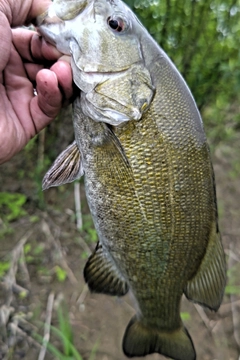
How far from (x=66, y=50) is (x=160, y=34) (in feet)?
3.82

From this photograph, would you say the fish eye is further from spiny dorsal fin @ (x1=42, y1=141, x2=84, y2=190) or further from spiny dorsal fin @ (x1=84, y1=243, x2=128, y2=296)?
spiny dorsal fin @ (x1=84, y1=243, x2=128, y2=296)

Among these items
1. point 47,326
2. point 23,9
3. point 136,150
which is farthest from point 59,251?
point 23,9

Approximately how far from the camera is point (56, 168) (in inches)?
45.4

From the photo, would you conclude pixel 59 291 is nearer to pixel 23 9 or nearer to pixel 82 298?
pixel 82 298

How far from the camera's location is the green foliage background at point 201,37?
6.46 feet

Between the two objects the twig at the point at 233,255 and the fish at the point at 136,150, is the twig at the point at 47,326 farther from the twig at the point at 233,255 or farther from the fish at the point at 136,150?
the twig at the point at 233,255

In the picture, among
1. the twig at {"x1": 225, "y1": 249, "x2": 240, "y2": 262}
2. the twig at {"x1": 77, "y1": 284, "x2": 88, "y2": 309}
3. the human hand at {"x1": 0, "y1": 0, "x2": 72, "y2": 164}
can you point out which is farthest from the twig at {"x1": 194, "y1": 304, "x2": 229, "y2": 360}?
the human hand at {"x1": 0, "y1": 0, "x2": 72, "y2": 164}

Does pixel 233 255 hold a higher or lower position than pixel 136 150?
lower

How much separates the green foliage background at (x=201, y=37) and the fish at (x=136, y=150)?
92 centimetres

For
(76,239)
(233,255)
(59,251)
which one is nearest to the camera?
(59,251)

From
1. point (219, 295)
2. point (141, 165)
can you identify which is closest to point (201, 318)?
point (219, 295)

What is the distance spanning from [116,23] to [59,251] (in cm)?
157

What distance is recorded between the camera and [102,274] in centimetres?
129

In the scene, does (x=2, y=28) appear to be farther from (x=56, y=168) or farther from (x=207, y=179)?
(x=207, y=179)
